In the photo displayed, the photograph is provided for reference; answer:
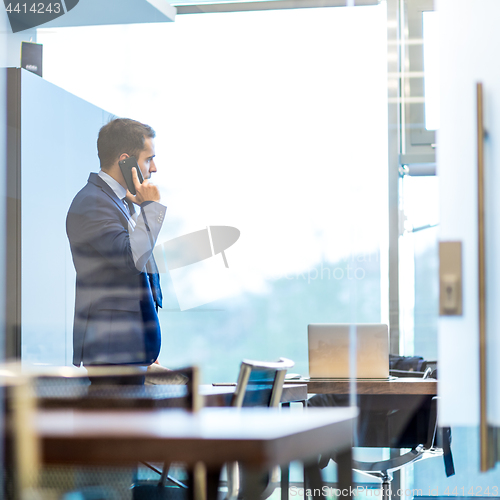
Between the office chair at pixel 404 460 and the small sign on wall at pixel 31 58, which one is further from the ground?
the small sign on wall at pixel 31 58

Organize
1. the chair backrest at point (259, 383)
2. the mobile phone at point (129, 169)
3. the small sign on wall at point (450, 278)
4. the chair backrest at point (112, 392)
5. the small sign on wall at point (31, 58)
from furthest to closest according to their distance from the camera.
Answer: the small sign on wall at point (31, 58) → the mobile phone at point (129, 169) → the chair backrest at point (259, 383) → the small sign on wall at point (450, 278) → the chair backrest at point (112, 392)

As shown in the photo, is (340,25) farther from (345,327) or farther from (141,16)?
(345,327)

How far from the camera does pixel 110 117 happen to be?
182 inches

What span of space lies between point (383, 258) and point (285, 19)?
160cm

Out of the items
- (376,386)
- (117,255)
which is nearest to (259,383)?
(376,386)

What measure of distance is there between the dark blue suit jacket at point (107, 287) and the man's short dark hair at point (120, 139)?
183mm

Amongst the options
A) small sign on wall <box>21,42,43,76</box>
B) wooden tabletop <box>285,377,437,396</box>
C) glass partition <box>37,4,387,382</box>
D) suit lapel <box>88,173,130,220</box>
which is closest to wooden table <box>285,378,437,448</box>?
wooden tabletop <box>285,377,437,396</box>

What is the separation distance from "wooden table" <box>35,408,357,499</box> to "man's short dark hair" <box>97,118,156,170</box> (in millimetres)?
2765

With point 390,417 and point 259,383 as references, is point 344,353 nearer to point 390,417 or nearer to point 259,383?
point 390,417

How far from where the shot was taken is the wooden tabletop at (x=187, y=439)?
1.18 meters

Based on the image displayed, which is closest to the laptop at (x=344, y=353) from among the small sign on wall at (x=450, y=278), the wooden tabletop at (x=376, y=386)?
the wooden tabletop at (x=376, y=386)

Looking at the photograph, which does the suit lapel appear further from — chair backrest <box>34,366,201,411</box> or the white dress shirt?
chair backrest <box>34,366,201,411</box>

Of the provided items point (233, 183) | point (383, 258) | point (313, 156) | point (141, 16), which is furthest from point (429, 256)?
point (141, 16)

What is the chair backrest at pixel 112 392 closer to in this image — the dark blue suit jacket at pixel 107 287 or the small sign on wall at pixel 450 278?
the small sign on wall at pixel 450 278
